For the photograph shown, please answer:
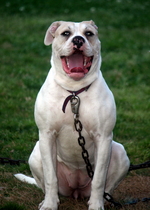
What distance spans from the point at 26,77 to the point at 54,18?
5.44 metres

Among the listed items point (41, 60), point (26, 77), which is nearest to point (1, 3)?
point (41, 60)

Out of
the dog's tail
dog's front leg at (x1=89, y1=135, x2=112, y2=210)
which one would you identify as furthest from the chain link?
the dog's tail

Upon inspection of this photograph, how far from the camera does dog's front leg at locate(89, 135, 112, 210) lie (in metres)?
3.91

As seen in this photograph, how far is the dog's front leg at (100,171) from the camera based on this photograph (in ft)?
12.8

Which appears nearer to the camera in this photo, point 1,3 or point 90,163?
point 90,163

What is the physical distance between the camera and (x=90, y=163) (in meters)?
4.28

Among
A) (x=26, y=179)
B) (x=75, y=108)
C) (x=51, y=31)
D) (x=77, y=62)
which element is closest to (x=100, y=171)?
(x=75, y=108)

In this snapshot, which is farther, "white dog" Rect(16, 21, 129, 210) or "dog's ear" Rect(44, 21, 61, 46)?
"dog's ear" Rect(44, 21, 61, 46)

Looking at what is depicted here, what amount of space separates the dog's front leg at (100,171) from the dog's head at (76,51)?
2.05 ft

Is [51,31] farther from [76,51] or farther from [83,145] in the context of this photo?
[83,145]

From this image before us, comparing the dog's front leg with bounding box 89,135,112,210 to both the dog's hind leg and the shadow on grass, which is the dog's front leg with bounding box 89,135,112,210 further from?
the shadow on grass

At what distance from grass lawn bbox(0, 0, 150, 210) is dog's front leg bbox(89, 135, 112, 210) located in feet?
1.22

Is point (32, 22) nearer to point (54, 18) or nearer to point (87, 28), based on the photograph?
point (54, 18)

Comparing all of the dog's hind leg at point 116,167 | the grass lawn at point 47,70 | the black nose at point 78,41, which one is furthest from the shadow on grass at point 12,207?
the black nose at point 78,41
